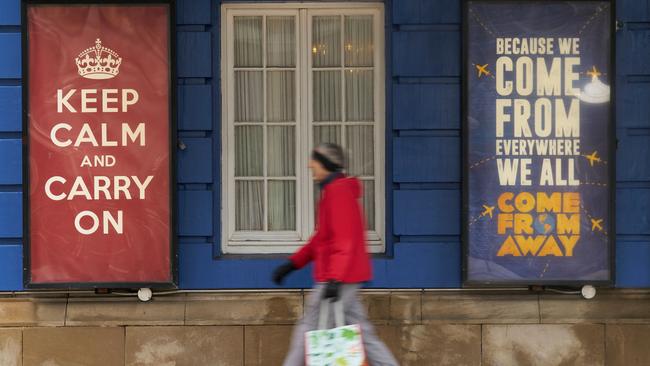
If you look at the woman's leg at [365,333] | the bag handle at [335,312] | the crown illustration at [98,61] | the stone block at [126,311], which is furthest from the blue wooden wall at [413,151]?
the bag handle at [335,312]

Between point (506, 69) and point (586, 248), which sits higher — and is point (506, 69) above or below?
above

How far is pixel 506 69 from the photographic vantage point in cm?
780

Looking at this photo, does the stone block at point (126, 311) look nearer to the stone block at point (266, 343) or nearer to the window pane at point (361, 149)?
the stone block at point (266, 343)

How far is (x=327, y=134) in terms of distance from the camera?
26.9ft

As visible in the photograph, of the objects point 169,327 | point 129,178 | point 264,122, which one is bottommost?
point 169,327

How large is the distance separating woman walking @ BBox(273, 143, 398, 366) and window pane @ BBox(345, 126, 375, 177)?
1.85 meters

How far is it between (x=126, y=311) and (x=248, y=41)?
103 inches

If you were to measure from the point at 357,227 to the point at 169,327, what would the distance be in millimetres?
2508

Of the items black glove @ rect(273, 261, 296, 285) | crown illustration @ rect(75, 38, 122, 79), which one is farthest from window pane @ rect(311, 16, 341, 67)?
black glove @ rect(273, 261, 296, 285)

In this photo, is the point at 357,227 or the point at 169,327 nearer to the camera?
the point at 357,227

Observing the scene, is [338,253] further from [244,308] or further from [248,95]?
[248,95]

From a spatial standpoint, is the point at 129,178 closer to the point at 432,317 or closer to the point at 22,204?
the point at 22,204

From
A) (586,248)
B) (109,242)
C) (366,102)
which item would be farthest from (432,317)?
(109,242)

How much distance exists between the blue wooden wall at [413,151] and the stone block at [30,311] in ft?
0.57
